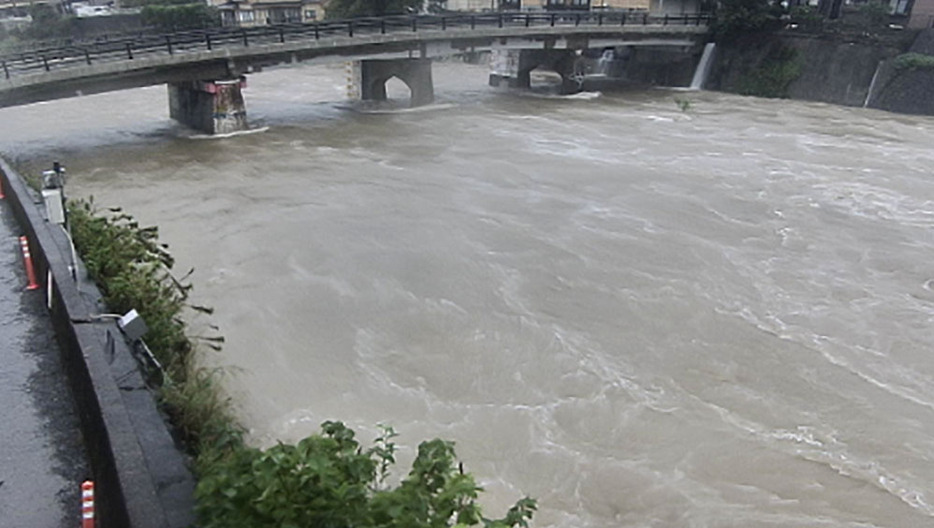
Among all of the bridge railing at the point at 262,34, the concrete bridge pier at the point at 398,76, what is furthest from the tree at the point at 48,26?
the concrete bridge pier at the point at 398,76

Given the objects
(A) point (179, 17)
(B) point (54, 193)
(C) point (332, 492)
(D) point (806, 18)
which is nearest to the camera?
(C) point (332, 492)

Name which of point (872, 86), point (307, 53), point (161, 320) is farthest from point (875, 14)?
point (161, 320)

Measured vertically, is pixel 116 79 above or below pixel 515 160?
above

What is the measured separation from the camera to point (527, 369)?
10578 mm

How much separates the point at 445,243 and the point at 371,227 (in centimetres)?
205

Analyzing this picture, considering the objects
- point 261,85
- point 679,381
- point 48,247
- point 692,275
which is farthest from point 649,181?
point 261,85

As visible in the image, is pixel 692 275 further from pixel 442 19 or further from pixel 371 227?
pixel 442 19

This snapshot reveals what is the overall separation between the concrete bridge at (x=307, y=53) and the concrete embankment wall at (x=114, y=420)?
671 inches

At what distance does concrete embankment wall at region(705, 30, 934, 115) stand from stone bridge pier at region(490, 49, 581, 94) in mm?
8883

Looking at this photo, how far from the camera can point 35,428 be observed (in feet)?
22.3

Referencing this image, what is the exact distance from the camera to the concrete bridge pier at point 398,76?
34219 mm

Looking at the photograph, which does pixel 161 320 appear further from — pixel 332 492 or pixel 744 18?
pixel 744 18

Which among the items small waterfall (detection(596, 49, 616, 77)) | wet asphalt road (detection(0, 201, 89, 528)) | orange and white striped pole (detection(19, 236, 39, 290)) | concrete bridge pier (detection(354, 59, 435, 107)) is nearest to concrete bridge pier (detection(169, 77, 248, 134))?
concrete bridge pier (detection(354, 59, 435, 107))

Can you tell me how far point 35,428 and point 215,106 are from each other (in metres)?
22.0
